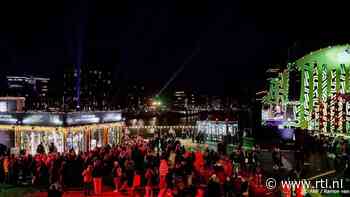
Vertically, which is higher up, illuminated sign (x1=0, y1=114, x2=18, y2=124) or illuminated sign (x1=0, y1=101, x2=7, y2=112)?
illuminated sign (x1=0, y1=101, x2=7, y2=112)

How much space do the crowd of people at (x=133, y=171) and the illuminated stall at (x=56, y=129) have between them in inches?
164

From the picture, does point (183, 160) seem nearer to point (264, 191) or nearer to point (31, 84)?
point (264, 191)

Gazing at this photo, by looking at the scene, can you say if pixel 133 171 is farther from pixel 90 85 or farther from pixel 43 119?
pixel 90 85

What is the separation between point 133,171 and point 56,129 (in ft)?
27.2

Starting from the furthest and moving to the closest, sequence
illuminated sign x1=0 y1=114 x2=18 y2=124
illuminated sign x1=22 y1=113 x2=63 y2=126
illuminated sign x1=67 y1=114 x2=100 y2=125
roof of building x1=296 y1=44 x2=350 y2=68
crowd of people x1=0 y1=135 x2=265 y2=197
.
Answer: roof of building x1=296 y1=44 x2=350 y2=68
illuminated sign x1=0 y1=114 x2=18 y2=124
illuminated sign x1=67 y1=114 x2=100 y2=125
illuminated sign x1=22 y1=113 x2=63 y2=126
crowd of people x1=0 y1=135 x2=265 y2=197

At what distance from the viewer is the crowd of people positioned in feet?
47.9

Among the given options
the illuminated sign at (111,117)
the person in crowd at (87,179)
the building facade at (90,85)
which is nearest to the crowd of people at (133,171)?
the person in crowd at (87,179)

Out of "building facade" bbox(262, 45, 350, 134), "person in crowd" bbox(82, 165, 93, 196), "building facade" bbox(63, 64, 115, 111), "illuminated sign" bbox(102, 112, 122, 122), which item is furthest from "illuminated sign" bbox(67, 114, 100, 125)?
"building facade" bbox(63, 64, 115, 111)

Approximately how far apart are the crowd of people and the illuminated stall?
13.7 feet

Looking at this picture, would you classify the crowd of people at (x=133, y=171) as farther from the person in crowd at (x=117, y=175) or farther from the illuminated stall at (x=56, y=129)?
the illuminated stall at (x=56, y=129)

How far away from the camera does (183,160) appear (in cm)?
1688

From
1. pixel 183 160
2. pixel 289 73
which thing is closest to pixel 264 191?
pixel 183 160

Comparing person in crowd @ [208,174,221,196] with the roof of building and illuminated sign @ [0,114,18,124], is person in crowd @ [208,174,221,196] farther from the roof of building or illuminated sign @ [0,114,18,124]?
the roof of building

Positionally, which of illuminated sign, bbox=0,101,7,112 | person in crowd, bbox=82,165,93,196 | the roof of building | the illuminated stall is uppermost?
the roof of building
